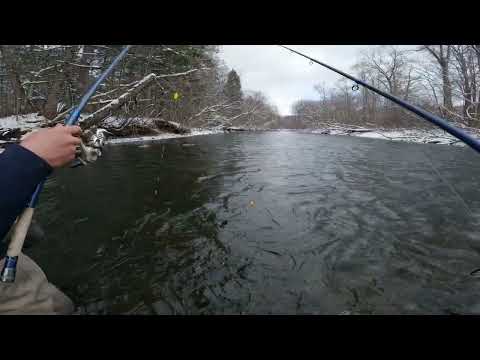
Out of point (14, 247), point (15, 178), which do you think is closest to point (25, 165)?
point (15, 178)

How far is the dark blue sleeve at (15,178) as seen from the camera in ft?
3.35

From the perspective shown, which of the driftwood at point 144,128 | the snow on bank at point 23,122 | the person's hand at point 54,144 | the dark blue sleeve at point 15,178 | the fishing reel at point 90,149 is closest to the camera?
the dark blue sleeve at point 15,178

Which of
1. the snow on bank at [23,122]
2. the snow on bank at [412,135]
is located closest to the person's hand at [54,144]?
the snow on bank at [412,135]

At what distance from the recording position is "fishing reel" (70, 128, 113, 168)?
1.49m

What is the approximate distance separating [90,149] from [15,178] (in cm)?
56

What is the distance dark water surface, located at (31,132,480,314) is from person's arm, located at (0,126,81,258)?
1376 millimetres

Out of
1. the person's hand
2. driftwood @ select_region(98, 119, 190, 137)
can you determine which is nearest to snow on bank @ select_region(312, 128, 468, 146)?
the person's hand

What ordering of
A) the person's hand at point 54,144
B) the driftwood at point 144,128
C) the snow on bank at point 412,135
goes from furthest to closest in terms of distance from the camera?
the driftwood at point 144,128, the snow on bank at point 412,135, the person's hand at point 54,144

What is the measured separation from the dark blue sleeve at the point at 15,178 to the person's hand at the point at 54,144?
38 mm

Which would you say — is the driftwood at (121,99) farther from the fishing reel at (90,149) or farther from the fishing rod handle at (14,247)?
the fishing rod handle at (14,247)

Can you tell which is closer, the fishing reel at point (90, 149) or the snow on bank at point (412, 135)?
the fishing reel at point (90, 149)

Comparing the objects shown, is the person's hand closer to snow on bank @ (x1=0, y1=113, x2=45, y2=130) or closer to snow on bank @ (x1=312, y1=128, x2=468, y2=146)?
snow on bank @ (x1=312, y1=128, x2=468, y2=146)

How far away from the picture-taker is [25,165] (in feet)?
3.50
